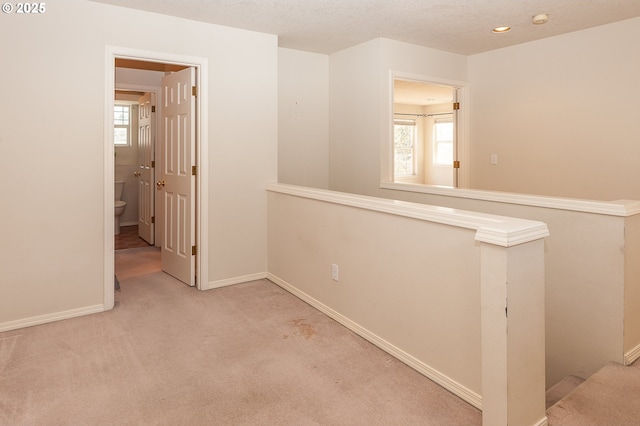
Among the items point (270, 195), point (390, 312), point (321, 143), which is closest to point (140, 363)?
point (390, 312)

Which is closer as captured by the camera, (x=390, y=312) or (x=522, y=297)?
(x=522, y=297)

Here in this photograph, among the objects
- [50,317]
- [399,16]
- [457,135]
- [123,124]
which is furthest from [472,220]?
[123,124]

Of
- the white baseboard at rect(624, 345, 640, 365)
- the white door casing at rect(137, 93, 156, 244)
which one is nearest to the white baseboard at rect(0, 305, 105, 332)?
the white door casing at rect(137, 93, 156, 244)

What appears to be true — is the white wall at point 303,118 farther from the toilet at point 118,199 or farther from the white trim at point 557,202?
the toilet at point 118,199

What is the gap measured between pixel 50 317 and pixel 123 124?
4.75m

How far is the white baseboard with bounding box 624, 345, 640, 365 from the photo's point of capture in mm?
2197

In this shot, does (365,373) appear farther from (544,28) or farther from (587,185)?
(544,28)

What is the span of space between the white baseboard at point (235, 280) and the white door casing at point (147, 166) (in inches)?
87.0

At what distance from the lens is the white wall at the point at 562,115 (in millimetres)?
3652

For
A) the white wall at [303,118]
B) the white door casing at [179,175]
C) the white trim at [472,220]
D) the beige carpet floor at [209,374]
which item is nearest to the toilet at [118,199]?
the white door casing at [179,175]

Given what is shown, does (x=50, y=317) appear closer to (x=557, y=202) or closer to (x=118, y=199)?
(x=557, y=202)

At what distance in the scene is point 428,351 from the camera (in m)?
2.21

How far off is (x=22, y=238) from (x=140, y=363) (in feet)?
4.43

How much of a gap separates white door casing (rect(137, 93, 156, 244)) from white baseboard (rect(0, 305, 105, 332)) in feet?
8.03
